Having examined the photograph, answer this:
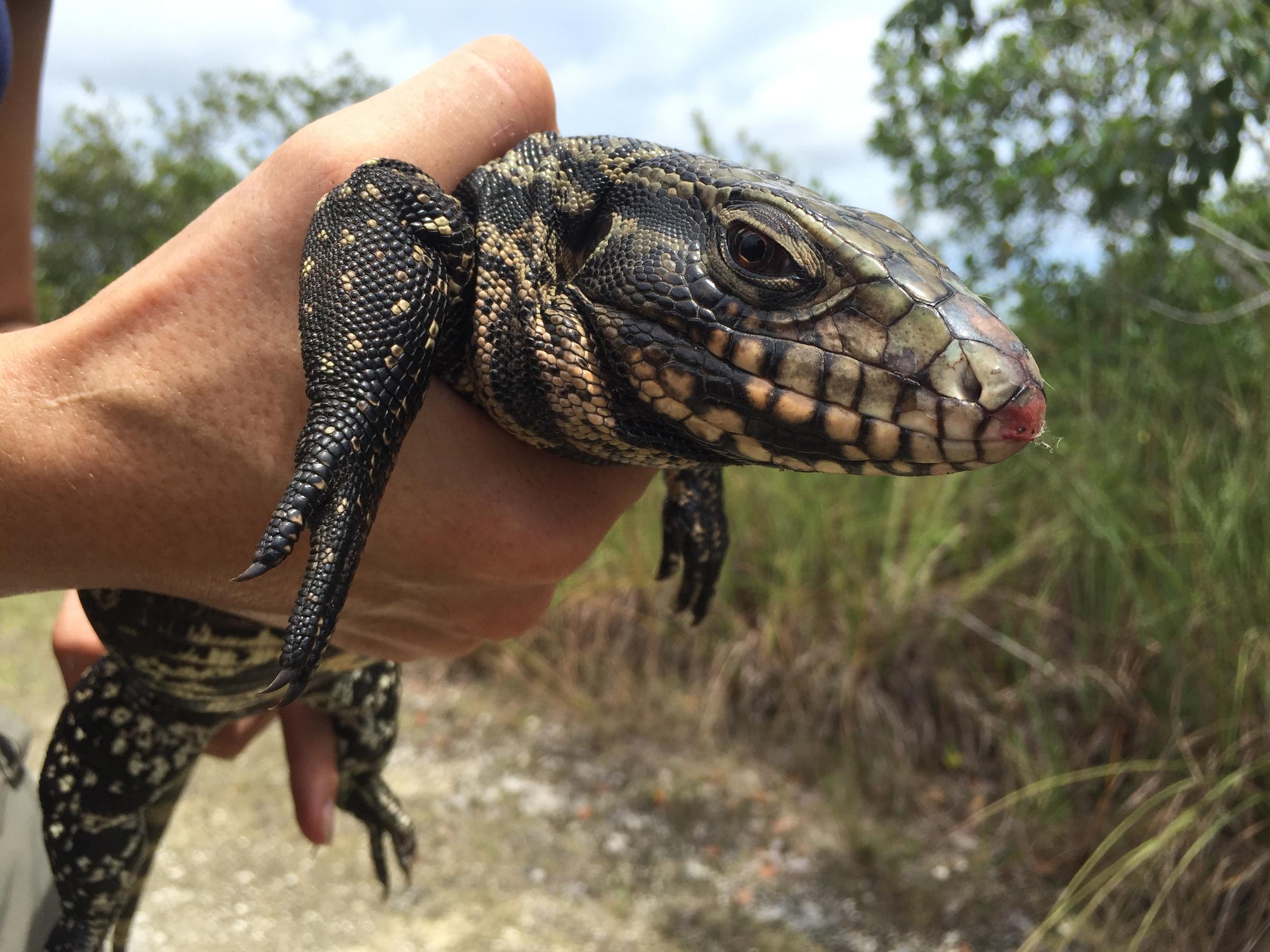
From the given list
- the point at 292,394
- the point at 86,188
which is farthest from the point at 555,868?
the point at 86,188

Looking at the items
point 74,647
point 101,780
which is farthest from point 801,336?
point 74,647

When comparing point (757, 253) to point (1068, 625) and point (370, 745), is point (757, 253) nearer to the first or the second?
point (370, 745)

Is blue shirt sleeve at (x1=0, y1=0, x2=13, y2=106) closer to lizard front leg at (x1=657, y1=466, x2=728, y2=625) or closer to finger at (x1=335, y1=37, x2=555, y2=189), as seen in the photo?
finger at (x1=335, y1=37, x2=555, y2=189)

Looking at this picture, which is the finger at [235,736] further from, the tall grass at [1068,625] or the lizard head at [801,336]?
the tall grass at [1068,625]

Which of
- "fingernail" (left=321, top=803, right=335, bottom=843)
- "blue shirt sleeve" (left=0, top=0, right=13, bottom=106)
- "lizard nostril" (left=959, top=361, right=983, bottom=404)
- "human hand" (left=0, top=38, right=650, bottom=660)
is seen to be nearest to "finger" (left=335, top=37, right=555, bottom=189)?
"human hand" (left=0, top=38, right=650, bottom=660)

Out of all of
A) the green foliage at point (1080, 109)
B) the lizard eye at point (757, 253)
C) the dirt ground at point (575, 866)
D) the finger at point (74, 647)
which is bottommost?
the dirt ground at point (575, 866)

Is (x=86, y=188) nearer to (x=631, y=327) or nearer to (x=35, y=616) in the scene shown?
(x=35, y=616)

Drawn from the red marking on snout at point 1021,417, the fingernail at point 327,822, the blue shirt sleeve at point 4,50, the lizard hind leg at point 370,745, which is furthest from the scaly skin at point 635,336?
the fingernail at point 327,822

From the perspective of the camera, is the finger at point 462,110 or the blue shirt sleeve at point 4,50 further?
the blue shirt sleeve at point 4,50
